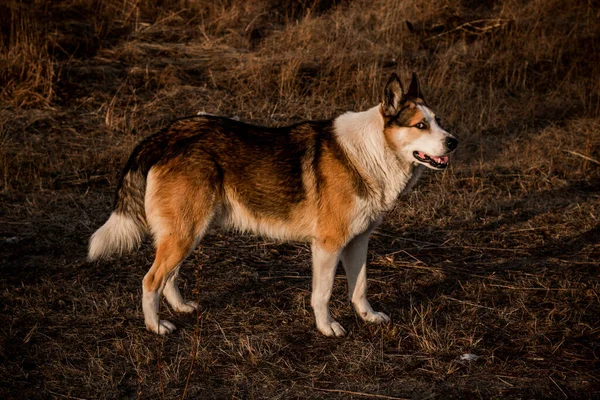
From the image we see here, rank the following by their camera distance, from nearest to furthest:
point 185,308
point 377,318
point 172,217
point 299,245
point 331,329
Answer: point 172,217
point 331,329
point 377,318
point 185,308
point 299,245

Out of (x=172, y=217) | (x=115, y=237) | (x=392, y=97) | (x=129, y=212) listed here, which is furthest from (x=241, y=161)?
(x=392, y=97)

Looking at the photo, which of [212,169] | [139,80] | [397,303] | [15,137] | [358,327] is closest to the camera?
[212,169]

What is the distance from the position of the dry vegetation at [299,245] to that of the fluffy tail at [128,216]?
60 centimetres

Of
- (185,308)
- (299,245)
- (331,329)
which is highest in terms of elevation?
(331,329)

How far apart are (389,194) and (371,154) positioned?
0.29 m

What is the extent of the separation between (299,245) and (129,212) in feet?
6.29

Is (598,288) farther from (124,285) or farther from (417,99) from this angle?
(124,285)

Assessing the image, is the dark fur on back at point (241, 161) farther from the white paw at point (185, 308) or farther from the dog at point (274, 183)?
the white paw at point (185, 308)

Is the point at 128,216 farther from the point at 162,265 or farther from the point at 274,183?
the point at 274,183

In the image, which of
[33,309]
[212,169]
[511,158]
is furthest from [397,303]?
[511,158]

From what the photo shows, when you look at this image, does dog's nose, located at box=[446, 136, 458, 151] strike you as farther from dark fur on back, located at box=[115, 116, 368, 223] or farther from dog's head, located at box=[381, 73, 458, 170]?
dark fur on back, located at box=[115, 116, 368, 223]

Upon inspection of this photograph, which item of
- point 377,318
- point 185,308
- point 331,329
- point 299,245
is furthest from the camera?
point 299,245

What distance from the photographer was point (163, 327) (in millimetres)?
4434

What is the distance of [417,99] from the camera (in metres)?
4.48
